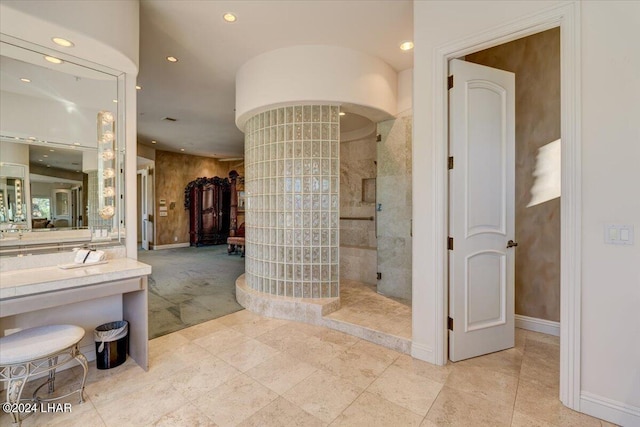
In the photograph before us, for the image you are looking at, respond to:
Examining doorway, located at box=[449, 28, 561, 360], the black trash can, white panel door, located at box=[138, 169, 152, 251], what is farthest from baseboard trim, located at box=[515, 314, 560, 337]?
white panel door, located at box=[138, 169, 152, 251]

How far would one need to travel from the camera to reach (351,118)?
4.20 m

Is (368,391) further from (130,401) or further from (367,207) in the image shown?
(367,207)

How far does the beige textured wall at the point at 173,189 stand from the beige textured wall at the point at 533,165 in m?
8.97

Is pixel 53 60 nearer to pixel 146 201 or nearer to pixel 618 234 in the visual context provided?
pixel 618 234

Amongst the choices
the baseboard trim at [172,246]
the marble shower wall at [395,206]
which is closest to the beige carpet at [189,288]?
the baseboard trim at [172,246]

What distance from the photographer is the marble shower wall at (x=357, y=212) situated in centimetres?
463

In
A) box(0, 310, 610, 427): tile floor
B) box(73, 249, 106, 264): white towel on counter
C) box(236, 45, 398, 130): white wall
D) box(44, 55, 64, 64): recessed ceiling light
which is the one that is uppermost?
→ box(236, 45, 398, 130): white wall

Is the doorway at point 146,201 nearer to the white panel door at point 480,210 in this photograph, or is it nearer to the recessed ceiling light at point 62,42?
the recessed ceiling light at point 62,42

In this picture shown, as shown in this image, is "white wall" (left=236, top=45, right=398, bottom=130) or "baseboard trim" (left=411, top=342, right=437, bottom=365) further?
"white wall" (left=236, top=45, right=398, bottom=130)

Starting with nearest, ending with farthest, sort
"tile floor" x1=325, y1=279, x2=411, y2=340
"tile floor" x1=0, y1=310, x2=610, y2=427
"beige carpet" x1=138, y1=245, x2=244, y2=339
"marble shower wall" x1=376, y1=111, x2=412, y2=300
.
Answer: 1. "tile floor" x1=0, y1=310, x2=610, y2=427
2. "tile floor" x1=325, y1=279, x2=411, y2=340
3. "beige carpet" x1=138, y1=245, x2=244, y2=339
4. "marble shower wall" x1=376, y1=111, x2=412, y2=300

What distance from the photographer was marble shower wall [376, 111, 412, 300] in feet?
12.3

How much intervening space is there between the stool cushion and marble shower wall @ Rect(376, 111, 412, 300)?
331 cm

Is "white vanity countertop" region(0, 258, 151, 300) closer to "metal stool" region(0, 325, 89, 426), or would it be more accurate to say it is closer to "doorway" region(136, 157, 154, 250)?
"metal stool" region(0, 325, 89, 426)

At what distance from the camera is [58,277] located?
1.87 m
